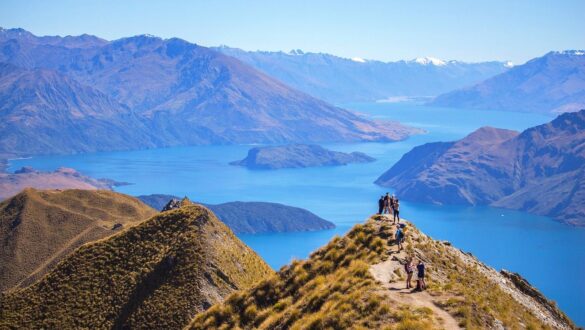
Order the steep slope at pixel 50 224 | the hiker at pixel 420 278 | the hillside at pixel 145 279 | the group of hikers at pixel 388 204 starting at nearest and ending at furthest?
the hiker at pixel 420 278 → the group of hikers at pixel 388 204 → the hillside at pixel 145 279 → the steep slope at pixel 50 224

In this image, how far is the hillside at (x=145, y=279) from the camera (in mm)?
44719

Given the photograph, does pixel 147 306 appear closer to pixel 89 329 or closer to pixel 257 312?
pixel 89 329

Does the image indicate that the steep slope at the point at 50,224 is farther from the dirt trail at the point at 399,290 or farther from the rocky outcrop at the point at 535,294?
the rocky outcrop at the point at 535,294

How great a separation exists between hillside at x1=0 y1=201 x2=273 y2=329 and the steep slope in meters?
18.8

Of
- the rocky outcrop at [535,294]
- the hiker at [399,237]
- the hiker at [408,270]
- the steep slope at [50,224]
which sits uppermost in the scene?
the hiker at [399,237]

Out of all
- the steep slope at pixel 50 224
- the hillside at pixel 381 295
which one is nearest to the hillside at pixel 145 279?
the hillside at pixel 381 295

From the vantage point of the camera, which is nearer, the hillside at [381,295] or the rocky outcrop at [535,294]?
the hillside at [381,295]

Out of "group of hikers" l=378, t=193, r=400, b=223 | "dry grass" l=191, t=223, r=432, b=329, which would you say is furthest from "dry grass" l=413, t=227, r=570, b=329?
"group of hikers" l=378, t=193, r=400, b=223

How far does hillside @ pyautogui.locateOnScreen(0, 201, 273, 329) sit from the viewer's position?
147 ft

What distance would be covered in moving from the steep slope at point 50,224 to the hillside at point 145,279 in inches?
739

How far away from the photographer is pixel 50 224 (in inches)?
3231

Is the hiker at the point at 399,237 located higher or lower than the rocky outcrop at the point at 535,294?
higher

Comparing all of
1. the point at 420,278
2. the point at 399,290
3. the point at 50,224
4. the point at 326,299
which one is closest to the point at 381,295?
the point at 399,290

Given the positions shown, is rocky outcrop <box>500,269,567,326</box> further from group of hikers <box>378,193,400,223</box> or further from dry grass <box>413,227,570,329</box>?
group of hikers <box>378,193,400,223</box>
